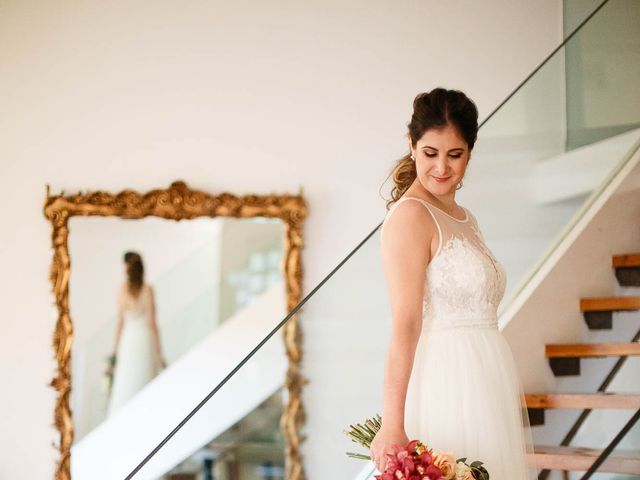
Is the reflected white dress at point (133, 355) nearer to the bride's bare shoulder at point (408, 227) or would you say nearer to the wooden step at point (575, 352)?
the wooden step at point (575, 352)

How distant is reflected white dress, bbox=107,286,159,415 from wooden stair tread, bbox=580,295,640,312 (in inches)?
88.1

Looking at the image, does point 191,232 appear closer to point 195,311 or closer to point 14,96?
point 195,311

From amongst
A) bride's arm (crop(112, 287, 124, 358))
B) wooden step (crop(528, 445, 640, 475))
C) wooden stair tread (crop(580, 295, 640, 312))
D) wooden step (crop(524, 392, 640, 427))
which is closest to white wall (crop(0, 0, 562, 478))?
bride's arm (crop(112, 287, 124, 358))

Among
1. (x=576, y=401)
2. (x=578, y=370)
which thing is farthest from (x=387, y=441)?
(x=578, y=370)

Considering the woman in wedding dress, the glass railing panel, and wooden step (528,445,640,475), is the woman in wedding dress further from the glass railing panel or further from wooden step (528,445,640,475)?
the glass railing panel

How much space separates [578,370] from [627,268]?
55 cm

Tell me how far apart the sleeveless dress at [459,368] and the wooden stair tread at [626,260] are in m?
1.96

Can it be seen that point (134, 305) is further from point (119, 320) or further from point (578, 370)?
point (578, 370)

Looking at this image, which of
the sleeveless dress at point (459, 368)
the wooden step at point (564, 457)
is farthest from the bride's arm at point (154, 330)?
the sleeveless dress at point (459, 368)

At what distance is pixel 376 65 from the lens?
516 centimetres

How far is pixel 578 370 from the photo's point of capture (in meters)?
3.86

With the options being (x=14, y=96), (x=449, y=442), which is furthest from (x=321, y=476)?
(x=14, y=96)

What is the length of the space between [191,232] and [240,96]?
784mm

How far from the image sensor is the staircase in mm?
3244
